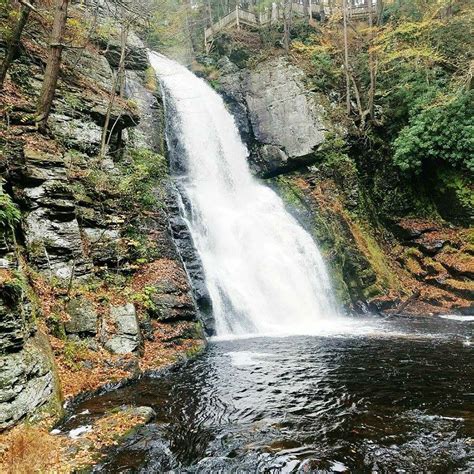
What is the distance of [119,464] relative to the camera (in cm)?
437

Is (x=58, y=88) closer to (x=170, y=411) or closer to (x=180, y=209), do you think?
(x=180, y=209)

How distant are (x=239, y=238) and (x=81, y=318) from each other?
800 centimetres

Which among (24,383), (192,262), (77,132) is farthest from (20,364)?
(77,132)

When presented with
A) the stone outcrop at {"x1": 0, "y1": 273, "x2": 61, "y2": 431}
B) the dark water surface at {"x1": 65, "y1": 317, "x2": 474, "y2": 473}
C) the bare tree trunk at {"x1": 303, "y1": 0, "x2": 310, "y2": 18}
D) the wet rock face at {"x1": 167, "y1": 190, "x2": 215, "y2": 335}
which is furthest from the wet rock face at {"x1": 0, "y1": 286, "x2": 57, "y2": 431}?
the bare tree trunk at {"x1": 303, "y1": 0, "x2": 310, "y2": 18}

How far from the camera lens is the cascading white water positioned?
12.3 m

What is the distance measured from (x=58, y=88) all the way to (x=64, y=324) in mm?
8348

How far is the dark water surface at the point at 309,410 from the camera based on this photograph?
14.4ft

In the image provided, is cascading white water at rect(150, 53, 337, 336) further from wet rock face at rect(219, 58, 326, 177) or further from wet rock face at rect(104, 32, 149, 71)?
wet rock face at rect(104, 32, 149, 71)

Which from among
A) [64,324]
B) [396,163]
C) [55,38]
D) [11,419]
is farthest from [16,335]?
[396,163]

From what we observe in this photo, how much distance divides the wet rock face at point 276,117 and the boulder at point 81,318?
43.5ft

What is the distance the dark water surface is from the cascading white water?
272 centimetres

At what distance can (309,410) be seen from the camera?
18.9 feet

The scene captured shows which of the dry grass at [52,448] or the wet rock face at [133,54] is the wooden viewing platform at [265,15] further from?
the dry grass at [52,448]

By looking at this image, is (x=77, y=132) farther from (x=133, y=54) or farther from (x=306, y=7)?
(x=306, y=7)
